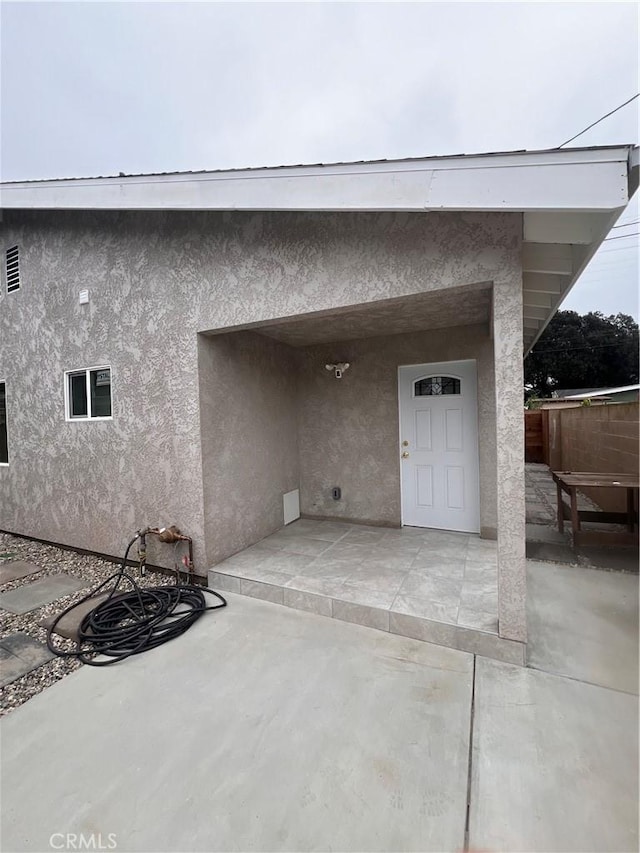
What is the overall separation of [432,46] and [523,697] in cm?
1135

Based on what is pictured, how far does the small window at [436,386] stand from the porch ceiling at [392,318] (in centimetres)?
87

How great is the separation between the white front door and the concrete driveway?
117 inches

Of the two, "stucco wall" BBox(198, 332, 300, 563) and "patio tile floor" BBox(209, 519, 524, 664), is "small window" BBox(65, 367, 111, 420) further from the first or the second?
"patio tile floor" BBox(209, 519, 524, 664)

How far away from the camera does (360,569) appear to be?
16.0 feet

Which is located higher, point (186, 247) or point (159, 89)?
point (159, 89)

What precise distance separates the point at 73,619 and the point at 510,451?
499 cm

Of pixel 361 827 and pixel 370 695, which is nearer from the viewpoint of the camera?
pixel 361 827

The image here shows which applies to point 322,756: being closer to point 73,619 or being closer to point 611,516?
point 73,619

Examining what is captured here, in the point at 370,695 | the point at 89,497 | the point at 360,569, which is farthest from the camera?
the point at 89,497

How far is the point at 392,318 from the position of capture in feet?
16.8

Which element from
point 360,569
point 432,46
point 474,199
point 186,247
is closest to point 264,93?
point 432,46

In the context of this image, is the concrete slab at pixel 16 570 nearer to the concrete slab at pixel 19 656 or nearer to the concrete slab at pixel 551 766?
the concrete slab at pixel 19 656

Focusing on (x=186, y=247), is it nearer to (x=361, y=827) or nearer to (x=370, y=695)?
(x=370, y=695)

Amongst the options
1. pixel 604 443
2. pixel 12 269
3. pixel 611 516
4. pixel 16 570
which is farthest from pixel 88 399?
pixel 604 443
